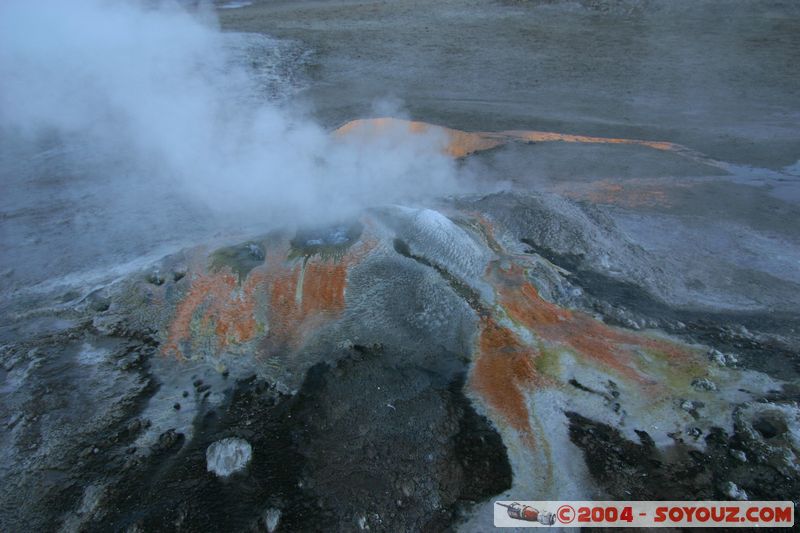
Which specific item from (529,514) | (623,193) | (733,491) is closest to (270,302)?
(529,514)

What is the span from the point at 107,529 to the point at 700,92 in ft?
32.5

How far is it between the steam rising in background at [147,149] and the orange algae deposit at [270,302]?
2.57ft

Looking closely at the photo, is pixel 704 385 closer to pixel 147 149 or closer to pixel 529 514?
pixel 529 514

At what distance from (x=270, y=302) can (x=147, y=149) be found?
3.97 metres

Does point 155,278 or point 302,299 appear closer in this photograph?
point 302,299

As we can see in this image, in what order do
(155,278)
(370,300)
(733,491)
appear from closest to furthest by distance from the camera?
(733,491) → (370,300) → (155,278)

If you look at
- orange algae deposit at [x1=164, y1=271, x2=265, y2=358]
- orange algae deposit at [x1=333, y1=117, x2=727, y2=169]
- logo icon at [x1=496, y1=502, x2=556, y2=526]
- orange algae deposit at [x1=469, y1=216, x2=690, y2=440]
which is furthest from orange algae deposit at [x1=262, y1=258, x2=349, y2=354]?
orange algae deposit at [x1=333, y1=117, x2=727, y2=169]

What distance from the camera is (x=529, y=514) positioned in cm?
273

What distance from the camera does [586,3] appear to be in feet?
46.9

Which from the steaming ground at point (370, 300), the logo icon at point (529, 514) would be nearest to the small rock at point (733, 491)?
the steaming ground at point (370, 300)

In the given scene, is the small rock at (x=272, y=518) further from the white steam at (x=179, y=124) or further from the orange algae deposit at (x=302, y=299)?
the white steam at (x=179, y=124)

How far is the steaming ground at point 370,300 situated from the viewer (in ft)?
9.58

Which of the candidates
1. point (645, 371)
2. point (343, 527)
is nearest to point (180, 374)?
point (343, 527)

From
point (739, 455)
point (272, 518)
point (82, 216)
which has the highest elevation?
point (739, 455)
